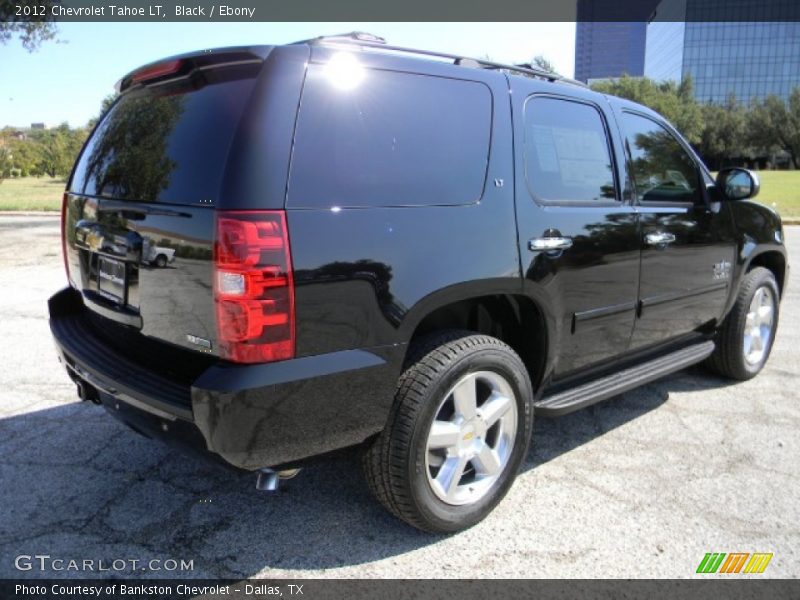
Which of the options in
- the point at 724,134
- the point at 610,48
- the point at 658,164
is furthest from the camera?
the point at 610,48

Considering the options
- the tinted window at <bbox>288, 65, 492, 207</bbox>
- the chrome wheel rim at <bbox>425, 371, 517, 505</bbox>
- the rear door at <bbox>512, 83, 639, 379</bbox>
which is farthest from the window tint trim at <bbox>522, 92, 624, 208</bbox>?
the chrome wheel rim at <bbox>425, 371, 517, 505</bbox>

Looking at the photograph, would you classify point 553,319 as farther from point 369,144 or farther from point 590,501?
point 369,144

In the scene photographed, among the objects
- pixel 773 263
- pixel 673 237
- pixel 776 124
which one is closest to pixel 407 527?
pixel 673 237

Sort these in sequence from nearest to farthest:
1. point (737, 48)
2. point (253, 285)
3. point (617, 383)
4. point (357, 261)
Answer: point (253, 285), point (357, 261), point (617, 383), point (737, 48)

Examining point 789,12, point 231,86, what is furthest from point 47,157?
point 789,12

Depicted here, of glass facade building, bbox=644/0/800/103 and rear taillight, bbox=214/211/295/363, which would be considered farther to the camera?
glass facade building, bbox=644/0/800/103

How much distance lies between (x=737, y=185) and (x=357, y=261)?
3.07 meters

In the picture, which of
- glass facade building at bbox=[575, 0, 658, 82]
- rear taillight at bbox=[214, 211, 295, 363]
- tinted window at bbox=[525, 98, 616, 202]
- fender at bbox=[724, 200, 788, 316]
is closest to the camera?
rear taillight at bbox=[214, 211, 295, 363]

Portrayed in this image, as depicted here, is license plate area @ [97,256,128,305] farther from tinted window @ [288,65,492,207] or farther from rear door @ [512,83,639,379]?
rear door @ [512,83,639,379]

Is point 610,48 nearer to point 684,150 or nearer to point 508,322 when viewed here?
point 684,150

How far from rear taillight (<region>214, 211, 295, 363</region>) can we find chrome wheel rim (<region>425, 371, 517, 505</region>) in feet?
2.58

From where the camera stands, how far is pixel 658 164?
376 centimetres

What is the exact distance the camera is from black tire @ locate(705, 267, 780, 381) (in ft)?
14.4

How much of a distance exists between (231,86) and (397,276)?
0.90 m
